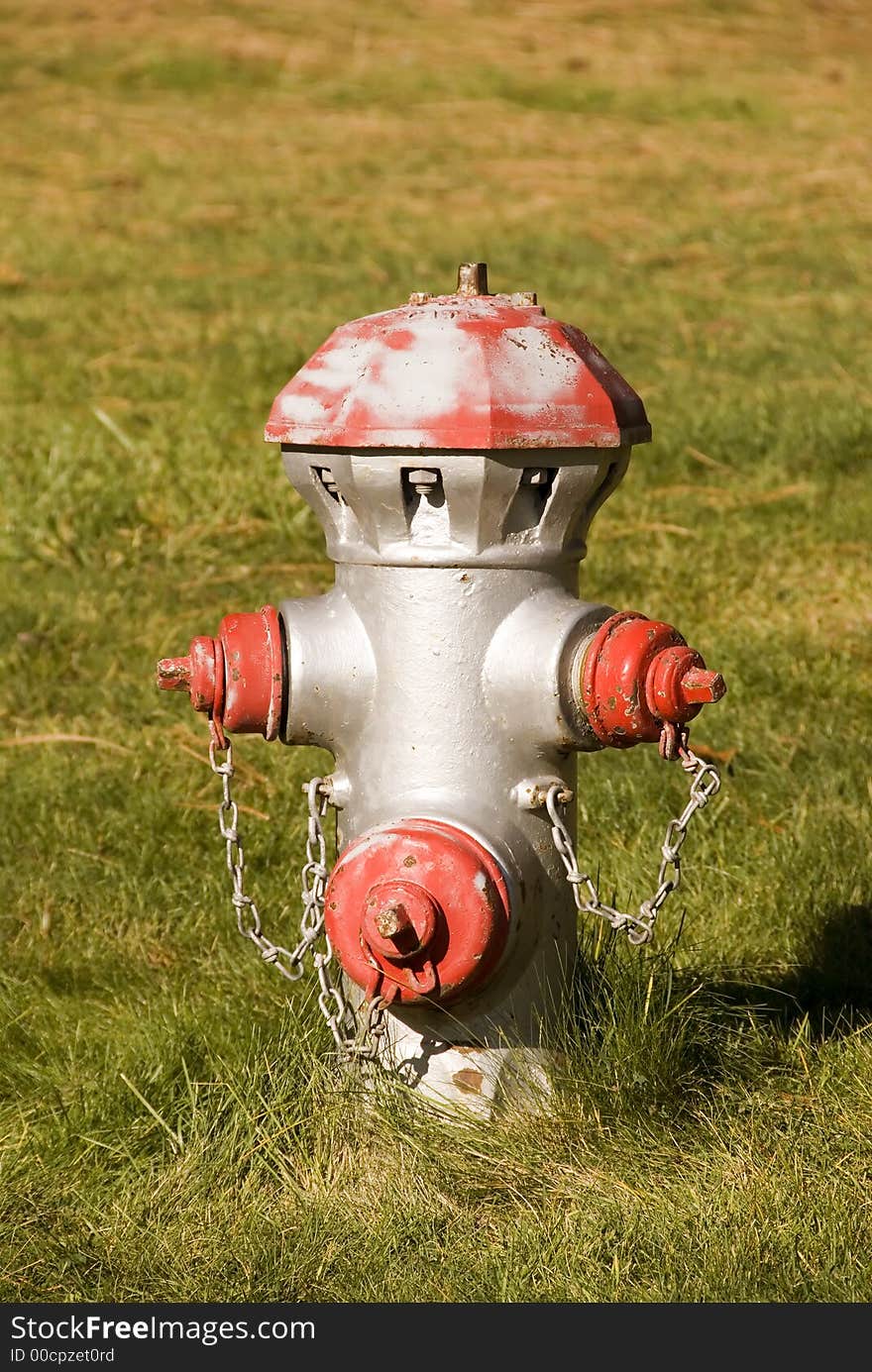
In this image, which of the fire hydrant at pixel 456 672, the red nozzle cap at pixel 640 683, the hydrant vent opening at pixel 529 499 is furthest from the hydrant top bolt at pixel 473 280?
the red nozzle cap at pixel 640 683

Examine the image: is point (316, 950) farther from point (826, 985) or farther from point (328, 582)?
point (328, 582)

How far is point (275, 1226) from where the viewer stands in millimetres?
2404

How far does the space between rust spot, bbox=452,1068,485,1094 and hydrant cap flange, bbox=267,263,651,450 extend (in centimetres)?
90

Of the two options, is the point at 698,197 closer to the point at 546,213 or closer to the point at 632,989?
the point at 546,213

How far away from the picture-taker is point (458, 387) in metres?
2.38

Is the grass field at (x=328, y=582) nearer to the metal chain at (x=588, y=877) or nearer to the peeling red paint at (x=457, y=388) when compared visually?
the metal chain at (x=588, y=877)

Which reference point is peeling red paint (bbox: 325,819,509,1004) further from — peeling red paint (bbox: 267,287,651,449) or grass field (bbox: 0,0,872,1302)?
peeling red paint (bbox: 267,287,651,449)

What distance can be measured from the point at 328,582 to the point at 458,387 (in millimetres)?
2717

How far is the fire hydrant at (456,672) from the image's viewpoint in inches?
94.2

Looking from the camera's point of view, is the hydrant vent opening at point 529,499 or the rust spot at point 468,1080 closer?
the hydrant vent opening at point 529,499

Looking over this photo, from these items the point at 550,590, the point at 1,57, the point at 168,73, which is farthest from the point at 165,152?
the point at 550,590

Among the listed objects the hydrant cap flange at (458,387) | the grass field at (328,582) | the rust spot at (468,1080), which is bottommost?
the grass field at (328,582)

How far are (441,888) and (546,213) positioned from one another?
7.12 metres

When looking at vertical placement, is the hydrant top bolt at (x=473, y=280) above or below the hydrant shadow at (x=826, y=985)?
above
